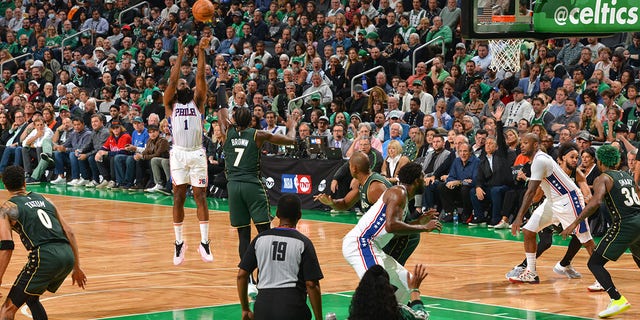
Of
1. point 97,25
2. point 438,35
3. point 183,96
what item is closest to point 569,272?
point 183,96

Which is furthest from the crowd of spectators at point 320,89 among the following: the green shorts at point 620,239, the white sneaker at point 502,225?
the green shorts at point 620,239

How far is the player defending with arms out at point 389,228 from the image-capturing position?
8789 millimetres

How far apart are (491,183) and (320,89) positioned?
673 centimetres

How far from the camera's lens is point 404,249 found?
962 centimetres

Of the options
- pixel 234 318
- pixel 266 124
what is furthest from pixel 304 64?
pixel 234 318

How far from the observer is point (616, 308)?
1043cm

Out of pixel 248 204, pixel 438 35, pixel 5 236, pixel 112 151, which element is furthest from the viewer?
pixel 112 151

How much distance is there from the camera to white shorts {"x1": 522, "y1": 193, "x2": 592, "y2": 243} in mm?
12539

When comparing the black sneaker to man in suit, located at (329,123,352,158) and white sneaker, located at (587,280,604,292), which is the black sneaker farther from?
white sneaker, located at (587,280,604,292)

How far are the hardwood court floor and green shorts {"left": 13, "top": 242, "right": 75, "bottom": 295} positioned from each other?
5.15ft

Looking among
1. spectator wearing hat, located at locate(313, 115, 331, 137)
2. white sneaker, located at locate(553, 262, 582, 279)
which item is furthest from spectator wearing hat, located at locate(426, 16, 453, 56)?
white sneaker, located at locate(553, 262, 582, 279)

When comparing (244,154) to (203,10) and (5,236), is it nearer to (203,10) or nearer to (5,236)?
(203,10)

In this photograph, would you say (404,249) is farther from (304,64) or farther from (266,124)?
(304,64)

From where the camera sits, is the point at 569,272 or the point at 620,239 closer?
the point at 620,239
